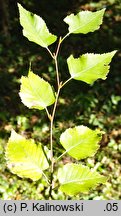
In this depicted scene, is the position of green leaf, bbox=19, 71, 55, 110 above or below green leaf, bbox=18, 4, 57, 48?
below

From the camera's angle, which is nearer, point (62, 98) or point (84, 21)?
point (84, 21)

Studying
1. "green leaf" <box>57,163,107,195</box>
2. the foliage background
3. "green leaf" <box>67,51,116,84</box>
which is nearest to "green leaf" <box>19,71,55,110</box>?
"green leaf" <box>67,51,116,84</box>

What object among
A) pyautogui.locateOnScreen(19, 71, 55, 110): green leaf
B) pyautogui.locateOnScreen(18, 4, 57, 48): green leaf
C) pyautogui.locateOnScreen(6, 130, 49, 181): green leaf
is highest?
pyautogui.locateOnScreen(18, 4, 57, 48): green leaf

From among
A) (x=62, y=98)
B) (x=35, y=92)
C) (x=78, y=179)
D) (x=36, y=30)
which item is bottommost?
(x=78, y=179)

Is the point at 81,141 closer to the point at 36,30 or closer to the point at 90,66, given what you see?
the point at 90,66

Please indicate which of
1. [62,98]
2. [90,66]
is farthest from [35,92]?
[62,98]

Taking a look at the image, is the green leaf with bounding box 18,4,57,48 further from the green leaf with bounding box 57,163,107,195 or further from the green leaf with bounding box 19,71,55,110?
the green leaf with bounding box 57,163,107,195

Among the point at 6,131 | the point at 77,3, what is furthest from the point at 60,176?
the point at 77,3
